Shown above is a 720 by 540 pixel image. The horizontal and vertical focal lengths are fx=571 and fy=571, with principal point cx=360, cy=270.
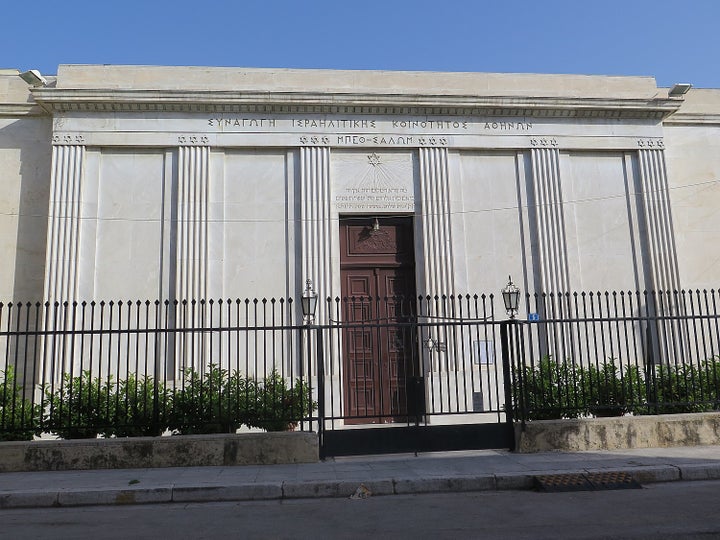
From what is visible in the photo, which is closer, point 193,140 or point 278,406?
point 278,406

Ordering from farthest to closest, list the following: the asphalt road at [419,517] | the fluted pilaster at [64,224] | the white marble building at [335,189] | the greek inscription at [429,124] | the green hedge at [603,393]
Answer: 1. the greek inscription at [429,124]
2. the white marble building at [335,189]
3. the fluted pilaster at [64,224]
4. the green hedge at [603,393]
5. the asphalt road at [419,517]

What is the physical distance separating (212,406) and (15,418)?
3.14m

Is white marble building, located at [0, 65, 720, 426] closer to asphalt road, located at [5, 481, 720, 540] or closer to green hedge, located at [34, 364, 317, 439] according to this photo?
green hedge, located at [34, 364, 317, 439]

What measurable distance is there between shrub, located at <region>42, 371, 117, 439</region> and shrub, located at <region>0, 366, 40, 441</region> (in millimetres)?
213

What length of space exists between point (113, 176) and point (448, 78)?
9103 millimetres

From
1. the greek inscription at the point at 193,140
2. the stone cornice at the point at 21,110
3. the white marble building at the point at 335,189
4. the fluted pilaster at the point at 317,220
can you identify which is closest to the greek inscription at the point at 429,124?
the white marble building at the point at 335,189

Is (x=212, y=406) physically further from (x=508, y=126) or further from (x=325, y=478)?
(x=508, y=126)

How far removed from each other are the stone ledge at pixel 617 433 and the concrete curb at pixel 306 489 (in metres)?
1.50

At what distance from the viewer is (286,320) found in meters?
13.7

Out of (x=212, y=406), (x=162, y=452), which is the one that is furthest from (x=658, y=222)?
(x=162, y=452)

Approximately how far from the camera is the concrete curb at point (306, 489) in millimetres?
6832

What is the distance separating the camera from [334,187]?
47.8 ft

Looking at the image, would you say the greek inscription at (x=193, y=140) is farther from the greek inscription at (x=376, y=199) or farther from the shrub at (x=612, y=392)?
the shrub at (x=612, y=392)

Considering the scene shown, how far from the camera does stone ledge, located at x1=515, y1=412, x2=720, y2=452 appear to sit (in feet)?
29.5
